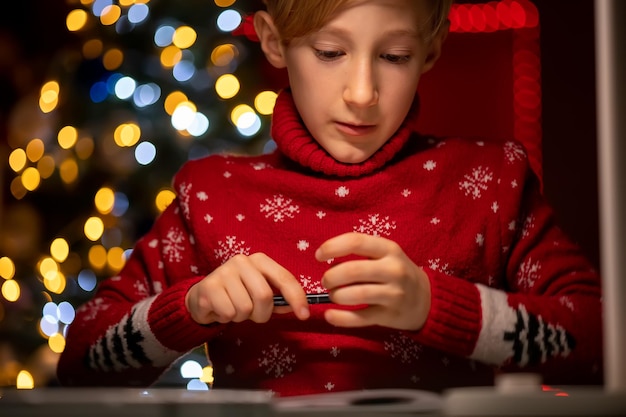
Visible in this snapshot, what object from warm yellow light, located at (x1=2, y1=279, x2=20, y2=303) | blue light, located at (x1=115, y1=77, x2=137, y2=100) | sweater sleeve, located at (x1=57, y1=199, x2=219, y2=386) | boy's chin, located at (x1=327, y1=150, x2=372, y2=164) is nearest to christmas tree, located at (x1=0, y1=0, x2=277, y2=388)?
blue light, located at (x1=115, y1=77, x2=137, y2=100)

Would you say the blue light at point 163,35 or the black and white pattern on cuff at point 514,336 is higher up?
the blue light at point 163,35

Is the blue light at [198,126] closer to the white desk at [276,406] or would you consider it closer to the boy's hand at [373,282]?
the boy's hand at [373,282]

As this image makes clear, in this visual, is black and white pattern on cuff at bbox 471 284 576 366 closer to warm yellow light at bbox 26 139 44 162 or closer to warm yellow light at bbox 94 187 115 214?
warm yellow light at bbox 94 187 115 214

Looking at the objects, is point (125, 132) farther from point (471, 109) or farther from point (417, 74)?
point (417, 74)

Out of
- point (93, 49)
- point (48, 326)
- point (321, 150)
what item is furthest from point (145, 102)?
point (321, 150)

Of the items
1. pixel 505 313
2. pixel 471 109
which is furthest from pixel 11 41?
pixel 505 313

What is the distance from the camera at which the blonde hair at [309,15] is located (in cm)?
105

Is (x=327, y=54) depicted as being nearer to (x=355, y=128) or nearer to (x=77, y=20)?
(x=355, y=128)

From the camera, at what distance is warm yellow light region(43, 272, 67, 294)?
7.98 ft

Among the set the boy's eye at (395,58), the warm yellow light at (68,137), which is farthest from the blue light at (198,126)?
the boy's eye at (395,58)

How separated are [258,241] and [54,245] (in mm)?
1459

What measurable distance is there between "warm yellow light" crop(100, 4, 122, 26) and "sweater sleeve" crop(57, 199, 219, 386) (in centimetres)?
121

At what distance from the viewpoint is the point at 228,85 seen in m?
2.32

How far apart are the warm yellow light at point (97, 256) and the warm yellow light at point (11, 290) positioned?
1.00ft
